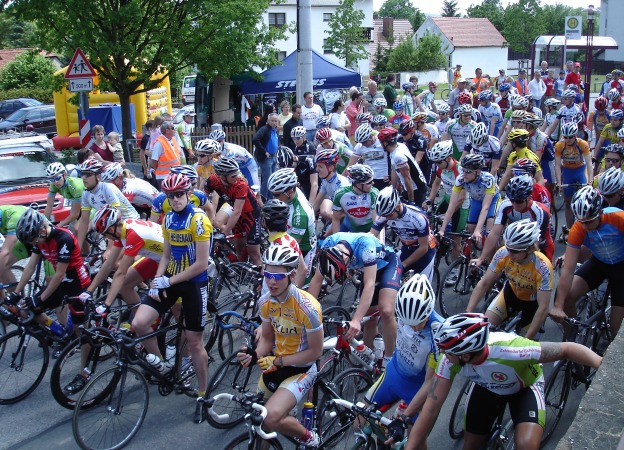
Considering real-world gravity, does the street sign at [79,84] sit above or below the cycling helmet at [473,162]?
above

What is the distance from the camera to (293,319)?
4.77 meters

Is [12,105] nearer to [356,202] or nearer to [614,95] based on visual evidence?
[614,95]

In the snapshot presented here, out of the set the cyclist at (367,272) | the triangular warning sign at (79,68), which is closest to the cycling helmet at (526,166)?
the cyclist at (367,272)

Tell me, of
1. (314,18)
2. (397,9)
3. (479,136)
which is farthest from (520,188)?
(397,9)

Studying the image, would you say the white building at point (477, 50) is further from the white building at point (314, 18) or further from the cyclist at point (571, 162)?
the cyclist at point (571, 162)

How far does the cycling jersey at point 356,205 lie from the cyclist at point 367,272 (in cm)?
170

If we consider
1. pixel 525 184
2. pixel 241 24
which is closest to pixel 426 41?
pixel 241 24

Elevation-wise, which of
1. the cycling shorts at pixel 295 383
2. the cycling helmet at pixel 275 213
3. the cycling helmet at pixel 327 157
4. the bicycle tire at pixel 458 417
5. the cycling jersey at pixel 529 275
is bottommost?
the bicycle tire at pixel 458 417

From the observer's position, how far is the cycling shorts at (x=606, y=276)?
6.12m

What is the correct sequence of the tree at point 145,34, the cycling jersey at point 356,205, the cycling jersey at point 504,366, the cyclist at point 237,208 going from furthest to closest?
the tree at point 145,34 < the cyclist at point 237,208 < the cycling jersey at point 356,205 < the cycling jersey at point 504,366

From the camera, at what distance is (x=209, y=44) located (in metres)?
17.1

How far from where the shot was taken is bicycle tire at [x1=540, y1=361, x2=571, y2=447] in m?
5.30

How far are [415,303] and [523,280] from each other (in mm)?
1830

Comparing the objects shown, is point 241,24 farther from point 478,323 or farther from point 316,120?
point 478,323
